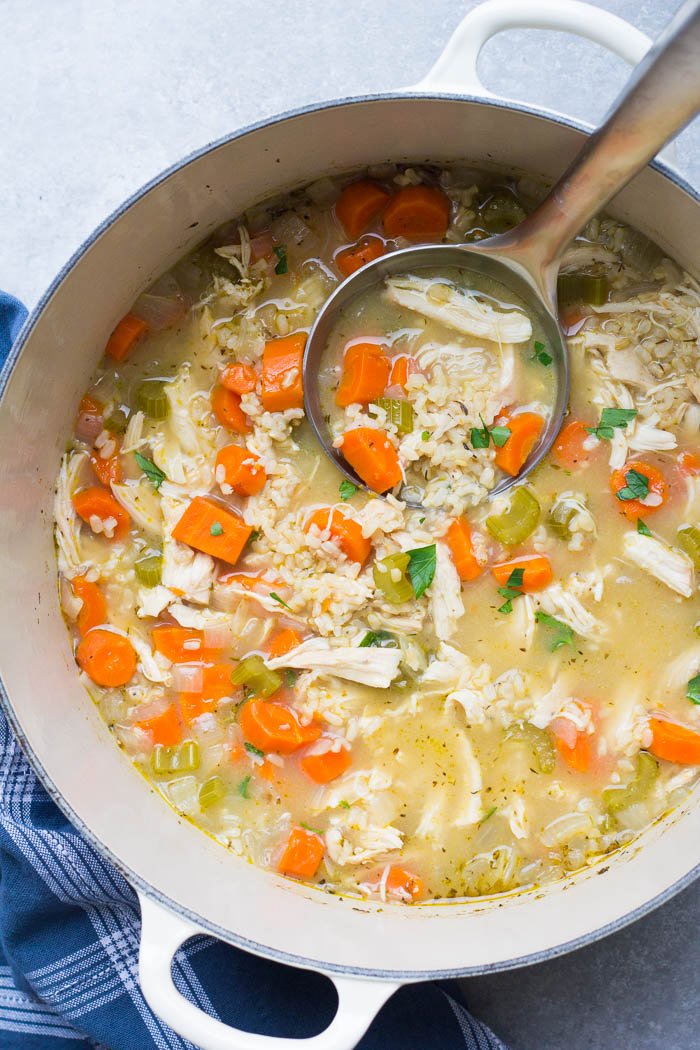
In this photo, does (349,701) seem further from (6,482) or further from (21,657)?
(6,482)

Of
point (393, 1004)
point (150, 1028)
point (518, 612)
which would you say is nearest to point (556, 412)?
point (518, 612)

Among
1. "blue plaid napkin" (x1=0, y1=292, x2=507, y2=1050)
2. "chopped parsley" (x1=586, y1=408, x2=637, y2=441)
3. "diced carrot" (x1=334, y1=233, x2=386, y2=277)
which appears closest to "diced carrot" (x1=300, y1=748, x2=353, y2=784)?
"blue plaid napkin" (x1=0, y1=292, x2=507, y2=1050)

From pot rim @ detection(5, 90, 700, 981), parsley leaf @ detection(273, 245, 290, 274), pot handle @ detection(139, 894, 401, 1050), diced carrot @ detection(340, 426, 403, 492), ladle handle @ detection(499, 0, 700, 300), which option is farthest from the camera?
parsley leaf @ detection(273, 245, 290, 274)

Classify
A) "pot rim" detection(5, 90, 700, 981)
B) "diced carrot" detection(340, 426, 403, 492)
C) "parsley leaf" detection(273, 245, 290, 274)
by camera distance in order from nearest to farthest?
"pot rim" detection(5, 90, 700, 981) < "diced carrot" detection(340, 426, 403, 492) < "parsley leaf" detection(273, 245, 290, 274)

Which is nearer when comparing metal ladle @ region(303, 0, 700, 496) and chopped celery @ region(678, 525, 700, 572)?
metal ladle @ region(303, 0, 700, 496)

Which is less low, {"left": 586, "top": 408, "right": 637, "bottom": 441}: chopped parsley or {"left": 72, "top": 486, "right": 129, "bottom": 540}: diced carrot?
{"left": 586, "top": 408, "right": 637, "bottom": 441}: chopped parsley

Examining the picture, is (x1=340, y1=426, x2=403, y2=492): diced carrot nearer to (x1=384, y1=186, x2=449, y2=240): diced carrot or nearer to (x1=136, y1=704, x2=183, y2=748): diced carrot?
(x1=384, y1=186, x2=449, y2=240): diced carrot

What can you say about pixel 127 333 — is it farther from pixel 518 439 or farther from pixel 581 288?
pixel 581 288

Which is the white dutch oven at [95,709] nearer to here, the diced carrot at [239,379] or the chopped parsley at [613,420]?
the diced carrot at [239,379]
